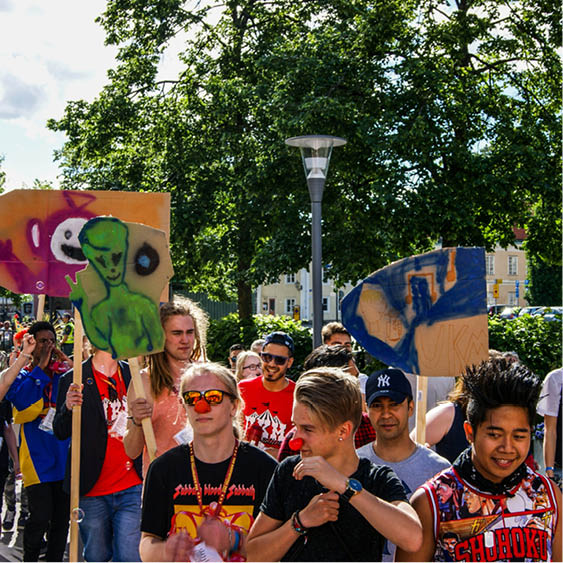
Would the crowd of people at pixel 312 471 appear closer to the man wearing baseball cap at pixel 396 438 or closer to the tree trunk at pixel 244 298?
the man wearing baseball cap at pixel 396 438

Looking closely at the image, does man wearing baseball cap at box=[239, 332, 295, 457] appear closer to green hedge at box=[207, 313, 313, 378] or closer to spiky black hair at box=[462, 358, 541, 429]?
spiky black hair at box=[462, 358, 541, 429]

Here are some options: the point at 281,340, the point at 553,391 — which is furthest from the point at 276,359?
the point at 553,391

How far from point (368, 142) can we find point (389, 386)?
11444mm

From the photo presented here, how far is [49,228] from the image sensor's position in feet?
17.1

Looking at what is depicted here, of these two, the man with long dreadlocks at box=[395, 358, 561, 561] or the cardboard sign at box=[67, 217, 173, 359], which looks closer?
the man with long dreadlocks at box=[395, 358, 561, 561]

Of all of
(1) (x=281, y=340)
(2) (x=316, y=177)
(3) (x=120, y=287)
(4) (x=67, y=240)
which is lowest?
(1) (x=281, y=340)

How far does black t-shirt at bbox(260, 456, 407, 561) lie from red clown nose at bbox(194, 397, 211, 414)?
0.58 metres

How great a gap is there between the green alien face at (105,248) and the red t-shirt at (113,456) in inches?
35.3

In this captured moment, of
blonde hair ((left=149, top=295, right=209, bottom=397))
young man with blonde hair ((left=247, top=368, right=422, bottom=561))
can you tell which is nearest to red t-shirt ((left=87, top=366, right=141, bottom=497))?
blonde hair ((left=149, top=295, right=209, bottom=397))

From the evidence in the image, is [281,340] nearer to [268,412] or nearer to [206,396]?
[268,412]

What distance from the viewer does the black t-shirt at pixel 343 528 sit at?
2584 millimetres

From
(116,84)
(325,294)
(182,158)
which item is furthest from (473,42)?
(325,294)

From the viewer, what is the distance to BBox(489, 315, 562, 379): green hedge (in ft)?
39.0

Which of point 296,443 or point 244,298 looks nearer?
point 296,443
